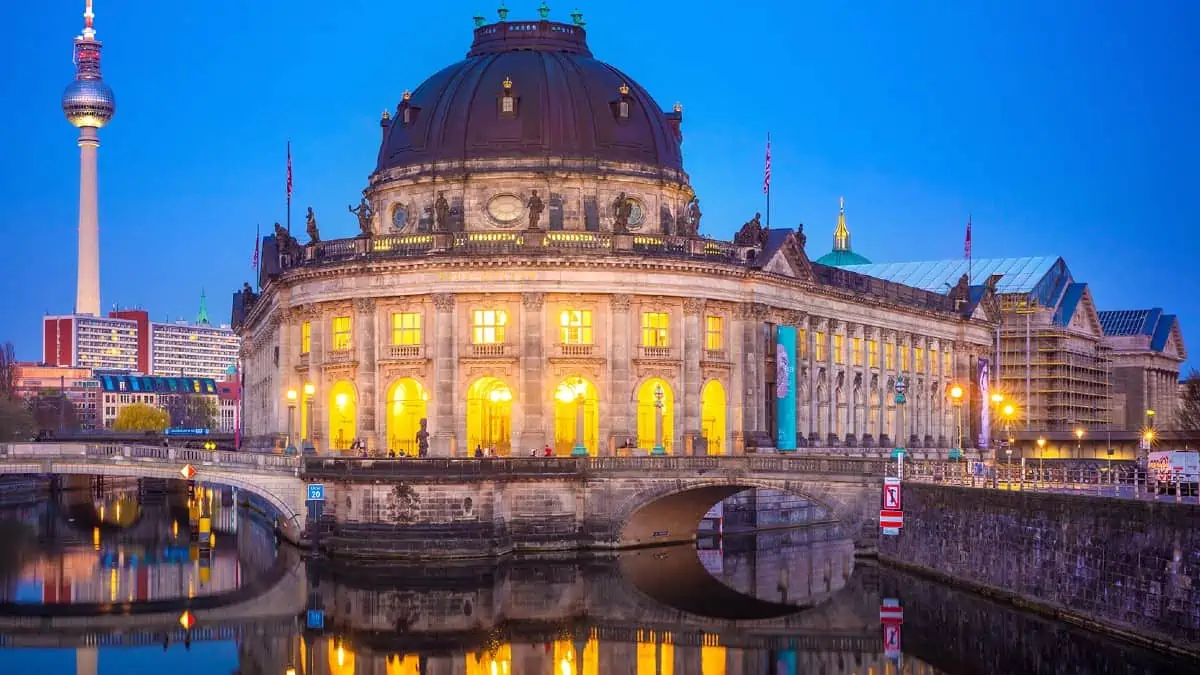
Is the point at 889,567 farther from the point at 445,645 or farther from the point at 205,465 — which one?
the point at 205,465

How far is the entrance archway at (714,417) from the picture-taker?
93.1 meters

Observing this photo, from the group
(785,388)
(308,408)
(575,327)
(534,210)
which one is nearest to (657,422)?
(575,327)

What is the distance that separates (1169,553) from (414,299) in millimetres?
50953

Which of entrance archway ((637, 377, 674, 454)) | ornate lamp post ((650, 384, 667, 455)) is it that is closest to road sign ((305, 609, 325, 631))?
ornate lamp post ((650, 384, 667, 455))

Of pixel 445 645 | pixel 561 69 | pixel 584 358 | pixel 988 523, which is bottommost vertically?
pixel 445 645

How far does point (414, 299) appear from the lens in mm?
87625

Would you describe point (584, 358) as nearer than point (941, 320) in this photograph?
Yes

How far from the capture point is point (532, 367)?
282 ft

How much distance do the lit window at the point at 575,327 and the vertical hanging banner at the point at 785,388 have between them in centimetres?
1347

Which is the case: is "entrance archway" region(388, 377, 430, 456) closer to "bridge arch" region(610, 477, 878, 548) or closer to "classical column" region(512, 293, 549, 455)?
"classical column" region(512, 293, 549, 455)

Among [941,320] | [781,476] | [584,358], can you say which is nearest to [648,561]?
[781,476]

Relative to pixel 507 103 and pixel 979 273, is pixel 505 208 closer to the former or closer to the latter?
pixel 507 103

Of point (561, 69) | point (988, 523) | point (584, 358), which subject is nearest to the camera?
point (988, 523)

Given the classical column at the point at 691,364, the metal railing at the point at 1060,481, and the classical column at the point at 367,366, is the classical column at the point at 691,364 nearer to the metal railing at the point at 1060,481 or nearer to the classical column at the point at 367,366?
the metal railing at the point at 1060,481
